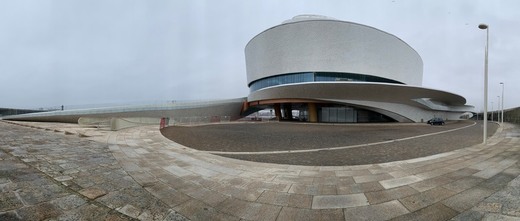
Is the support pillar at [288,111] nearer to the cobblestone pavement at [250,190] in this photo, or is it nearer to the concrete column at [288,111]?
the concrete column at [288,111]

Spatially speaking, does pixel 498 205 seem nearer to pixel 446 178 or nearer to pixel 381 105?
pixel 446 178

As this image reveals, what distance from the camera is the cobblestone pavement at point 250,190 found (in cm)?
360

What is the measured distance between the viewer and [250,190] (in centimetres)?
474

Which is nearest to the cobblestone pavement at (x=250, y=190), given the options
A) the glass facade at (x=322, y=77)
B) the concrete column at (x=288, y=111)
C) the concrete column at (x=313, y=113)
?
the concrete column at (x=313, y=113)

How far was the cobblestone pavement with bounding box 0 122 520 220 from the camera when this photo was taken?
142 inches

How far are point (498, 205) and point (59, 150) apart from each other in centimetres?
1093

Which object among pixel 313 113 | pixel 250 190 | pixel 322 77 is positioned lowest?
pixel 250 190

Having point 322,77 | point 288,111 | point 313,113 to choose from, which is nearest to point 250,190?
point 313,113

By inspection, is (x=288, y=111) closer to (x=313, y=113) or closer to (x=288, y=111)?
(x=288, y=111)

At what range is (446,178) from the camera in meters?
5.27

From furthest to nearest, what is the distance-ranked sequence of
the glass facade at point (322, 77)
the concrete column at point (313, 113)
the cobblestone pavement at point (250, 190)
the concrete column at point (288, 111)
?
the concrete column at point (288, 111)
the glass facade at point (322, 77)
the concrete column at point (313, 113)
the cobblestone pavement at point (250, 190)

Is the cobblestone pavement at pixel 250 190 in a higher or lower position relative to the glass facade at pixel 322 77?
lower

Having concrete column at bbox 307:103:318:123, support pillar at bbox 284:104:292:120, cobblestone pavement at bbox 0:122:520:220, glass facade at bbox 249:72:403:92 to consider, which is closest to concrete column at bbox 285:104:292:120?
support pillar at bbox 284:104:292:120

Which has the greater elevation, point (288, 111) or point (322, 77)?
point (322, 77)
